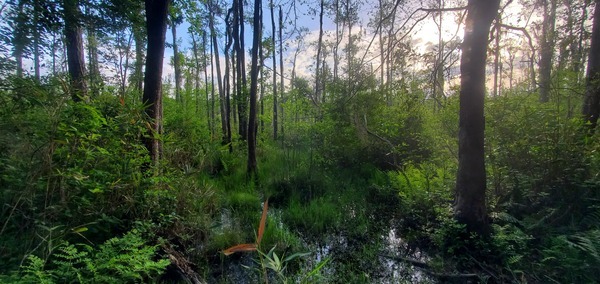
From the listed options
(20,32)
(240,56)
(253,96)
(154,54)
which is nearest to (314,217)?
(154,54)

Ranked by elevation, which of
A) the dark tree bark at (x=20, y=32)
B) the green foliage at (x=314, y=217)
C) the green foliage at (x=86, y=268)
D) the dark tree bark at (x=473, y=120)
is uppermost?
the dark tree bark at (x=20, y=32)

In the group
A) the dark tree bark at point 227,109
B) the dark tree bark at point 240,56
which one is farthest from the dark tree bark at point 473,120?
the dark tree bark at point 227,109

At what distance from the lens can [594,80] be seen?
4.30 m

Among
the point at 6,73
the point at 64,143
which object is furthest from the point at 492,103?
the point at 6,73

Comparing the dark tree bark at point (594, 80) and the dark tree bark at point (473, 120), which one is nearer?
the dark tree bark at point (473, 120)

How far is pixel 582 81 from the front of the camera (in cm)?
492

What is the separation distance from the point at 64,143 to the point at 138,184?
0.90 metres

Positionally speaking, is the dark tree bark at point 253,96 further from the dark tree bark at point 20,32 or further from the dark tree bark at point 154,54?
the dark tree bark at point 20,32

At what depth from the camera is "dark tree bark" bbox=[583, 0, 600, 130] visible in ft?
14.6

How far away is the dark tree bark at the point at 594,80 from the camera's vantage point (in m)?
4.46

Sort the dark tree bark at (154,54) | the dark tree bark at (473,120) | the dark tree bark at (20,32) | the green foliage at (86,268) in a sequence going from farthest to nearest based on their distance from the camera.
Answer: the dark tree bark at (154,54) < the dark tree bark at (20,32) < the dark tree bark at (473,120) < the green foliage at (86,268)

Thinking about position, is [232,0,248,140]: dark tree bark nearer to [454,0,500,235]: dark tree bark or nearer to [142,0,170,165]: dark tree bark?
[142,0,170,165]: dark tree bark

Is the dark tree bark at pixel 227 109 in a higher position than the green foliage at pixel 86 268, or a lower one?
higher

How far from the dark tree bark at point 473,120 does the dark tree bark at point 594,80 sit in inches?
95.5
